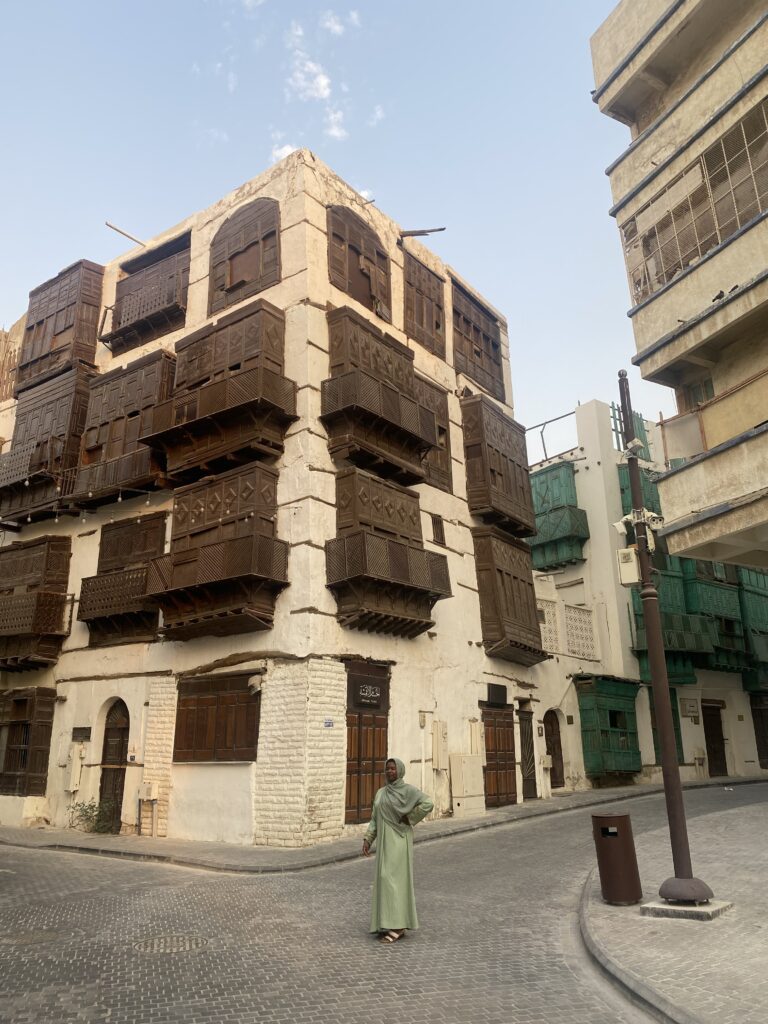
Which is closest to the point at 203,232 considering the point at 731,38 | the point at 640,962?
the point at 731,38

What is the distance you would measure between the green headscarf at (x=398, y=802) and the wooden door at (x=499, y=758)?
46.1 feet

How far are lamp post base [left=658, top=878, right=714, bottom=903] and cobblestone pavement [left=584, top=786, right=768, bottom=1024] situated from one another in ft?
0.88

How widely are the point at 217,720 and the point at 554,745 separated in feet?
42.1

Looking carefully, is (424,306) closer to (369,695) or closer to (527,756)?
(369,695)

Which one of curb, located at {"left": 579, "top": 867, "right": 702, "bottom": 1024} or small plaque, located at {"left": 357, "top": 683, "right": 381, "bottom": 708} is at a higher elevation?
small plaque, located at {"left": 357, "top": 683, "right": 381, "bottom": 708}

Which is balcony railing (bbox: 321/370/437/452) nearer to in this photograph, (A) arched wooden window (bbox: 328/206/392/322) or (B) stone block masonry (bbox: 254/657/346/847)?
(A) arched wooden window (bbox: 328/206/392/322)

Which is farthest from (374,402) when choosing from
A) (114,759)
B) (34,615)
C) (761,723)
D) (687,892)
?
(761,723)

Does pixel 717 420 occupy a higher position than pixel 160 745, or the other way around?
pixel 717 420

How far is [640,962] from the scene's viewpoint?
6480mm

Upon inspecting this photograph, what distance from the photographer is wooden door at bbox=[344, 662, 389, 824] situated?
680 inches

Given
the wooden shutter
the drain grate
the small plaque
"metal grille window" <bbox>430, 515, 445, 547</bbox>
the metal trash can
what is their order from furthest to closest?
"metal grille window" <bbox>430, 515, 445, 547</bbox> → the wooden shutter → the small plaque → the metal trash can → the drain grate

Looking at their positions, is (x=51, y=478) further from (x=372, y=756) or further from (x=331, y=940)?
(x=331, y=940)

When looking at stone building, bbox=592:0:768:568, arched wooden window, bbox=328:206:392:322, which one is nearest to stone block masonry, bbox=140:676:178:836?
arched wooden window, bbox=328:206:392:322

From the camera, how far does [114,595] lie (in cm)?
2081
